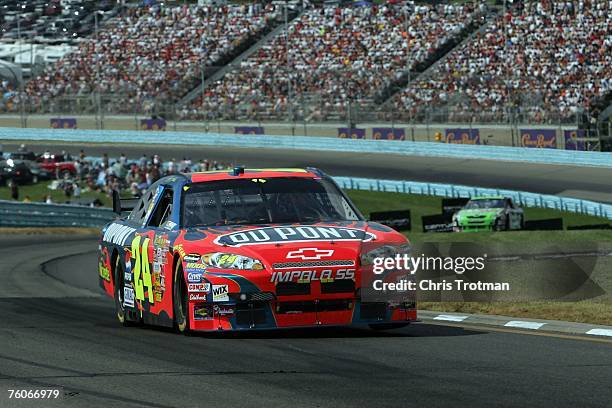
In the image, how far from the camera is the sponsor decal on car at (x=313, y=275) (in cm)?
933

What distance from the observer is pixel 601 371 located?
7473mm

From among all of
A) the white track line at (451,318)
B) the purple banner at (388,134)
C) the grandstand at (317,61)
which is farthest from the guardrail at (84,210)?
the white track line at (451,318)

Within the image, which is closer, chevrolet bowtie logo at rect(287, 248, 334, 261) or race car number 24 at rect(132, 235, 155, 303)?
chevrolet bowtie logo at rect(287, 248, 334, 261)

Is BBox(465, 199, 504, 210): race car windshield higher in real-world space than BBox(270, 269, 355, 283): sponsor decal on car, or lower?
lower

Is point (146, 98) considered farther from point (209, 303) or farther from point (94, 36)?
point (209, 303)

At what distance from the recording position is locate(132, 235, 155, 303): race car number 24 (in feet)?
35.1

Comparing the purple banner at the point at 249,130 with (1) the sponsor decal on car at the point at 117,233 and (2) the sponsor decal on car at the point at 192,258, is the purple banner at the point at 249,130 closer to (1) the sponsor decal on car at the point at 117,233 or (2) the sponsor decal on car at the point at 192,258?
(1) the sponsor decal on car at the point at 117,233

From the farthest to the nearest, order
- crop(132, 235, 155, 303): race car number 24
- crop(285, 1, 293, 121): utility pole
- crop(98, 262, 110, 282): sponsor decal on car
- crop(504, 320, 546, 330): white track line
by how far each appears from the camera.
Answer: crop(285, 1, 293, 121): utility pole → crop(98, 262, 110, 282): sponsor decal on car → crop(132, 235, 155, 303): race car number 24 → crop(504, 320, 546, 330): white track line

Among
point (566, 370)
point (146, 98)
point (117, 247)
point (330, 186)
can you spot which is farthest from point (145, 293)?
point (146, 98)

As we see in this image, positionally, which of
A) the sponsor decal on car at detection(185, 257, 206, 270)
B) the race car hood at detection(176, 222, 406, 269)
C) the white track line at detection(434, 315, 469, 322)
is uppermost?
the race car hood at detection(176, 222, 406, 269)

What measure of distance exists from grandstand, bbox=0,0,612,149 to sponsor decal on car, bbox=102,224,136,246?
35399 millimetres

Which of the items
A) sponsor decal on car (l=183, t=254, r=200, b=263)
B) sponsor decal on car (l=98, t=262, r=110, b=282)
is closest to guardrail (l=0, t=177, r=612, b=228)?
sponsor decal on car (l=98, t=262, r=110, b=282)

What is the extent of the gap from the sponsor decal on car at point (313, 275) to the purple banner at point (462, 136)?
41469mm

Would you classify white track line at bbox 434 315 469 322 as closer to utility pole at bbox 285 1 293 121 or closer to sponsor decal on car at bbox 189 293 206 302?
sponsor decal on car at bbox 189 293 206 302
